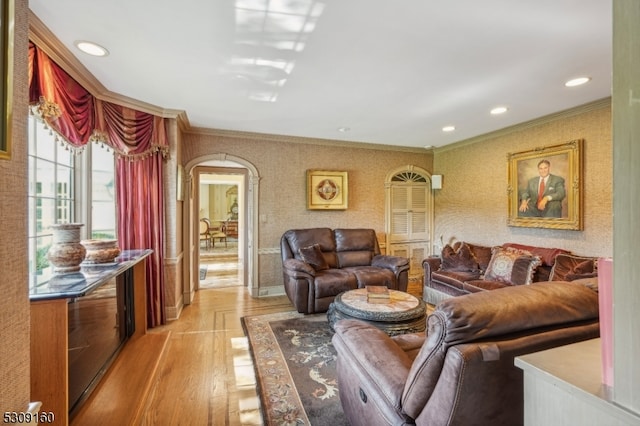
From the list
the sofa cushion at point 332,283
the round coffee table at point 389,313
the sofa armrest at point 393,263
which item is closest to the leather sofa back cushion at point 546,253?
the sofa armrest at point 393,263

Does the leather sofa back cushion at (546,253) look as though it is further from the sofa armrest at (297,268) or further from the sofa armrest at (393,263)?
the sofa armrest at (297,268)

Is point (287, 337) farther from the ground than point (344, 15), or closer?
closer

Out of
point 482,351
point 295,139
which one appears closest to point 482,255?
point 295,139

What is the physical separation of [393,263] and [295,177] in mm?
2044

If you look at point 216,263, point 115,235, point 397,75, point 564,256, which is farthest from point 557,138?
point 216,263

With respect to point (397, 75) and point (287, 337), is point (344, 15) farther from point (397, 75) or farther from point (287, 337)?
point (287, 337)

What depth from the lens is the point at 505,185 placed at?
424cm

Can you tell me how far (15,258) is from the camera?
1.00m

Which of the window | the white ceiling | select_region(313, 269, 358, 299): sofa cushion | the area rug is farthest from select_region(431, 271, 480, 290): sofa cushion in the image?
the window

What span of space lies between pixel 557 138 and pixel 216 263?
6.75 m

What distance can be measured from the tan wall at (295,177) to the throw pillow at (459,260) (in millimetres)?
1384

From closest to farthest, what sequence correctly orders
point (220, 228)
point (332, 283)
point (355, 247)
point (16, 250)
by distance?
point (16, 250) → point (332, 283) → point (355, 247) → point (220, 228)

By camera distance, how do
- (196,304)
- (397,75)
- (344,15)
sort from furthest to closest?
(196,304)
(397,75)
(344,15)

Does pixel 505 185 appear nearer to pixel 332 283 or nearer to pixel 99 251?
pixel 332 283
